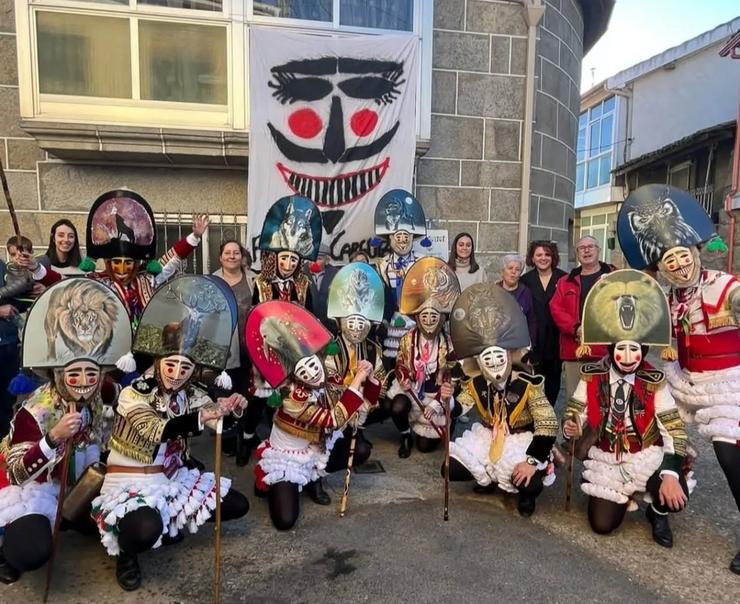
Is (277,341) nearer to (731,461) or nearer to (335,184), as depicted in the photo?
(731,461)

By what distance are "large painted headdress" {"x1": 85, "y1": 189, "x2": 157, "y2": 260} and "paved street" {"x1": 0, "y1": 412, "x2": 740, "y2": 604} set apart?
1.68 m

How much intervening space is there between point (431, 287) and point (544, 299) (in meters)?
1.18

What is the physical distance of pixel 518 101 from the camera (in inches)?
262

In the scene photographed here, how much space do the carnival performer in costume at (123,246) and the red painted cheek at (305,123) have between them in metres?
2.18

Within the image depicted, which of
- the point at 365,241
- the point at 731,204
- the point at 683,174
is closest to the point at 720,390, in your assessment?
the point at 365,241

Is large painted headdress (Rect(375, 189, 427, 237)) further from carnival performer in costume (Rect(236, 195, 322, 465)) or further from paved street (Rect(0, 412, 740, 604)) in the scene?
paved street (Rect(0, 412, 740, 604))

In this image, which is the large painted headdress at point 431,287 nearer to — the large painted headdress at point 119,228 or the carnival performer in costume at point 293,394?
the carnival performer in costume at point 293,394

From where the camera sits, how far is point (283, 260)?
13.5 ft

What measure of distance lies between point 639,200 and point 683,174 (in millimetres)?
15327

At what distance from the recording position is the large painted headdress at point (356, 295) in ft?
12.5

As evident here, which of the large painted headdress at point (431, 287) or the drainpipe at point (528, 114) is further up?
the drainpipe at point (528, 114)

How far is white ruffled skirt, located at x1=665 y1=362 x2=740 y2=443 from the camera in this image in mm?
2885

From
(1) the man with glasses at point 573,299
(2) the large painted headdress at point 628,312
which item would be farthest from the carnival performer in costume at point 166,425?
(1) the man with glasses at point 573,299

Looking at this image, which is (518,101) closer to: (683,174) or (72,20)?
(72,20)
